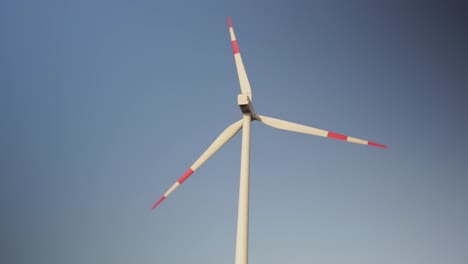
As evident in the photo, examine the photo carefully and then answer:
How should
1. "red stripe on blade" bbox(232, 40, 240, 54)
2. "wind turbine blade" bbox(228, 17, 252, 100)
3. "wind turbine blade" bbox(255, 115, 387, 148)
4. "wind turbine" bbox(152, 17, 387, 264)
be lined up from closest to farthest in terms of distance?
"wind turbine" bbox(152, 17, 387, 264), "wind turbine blade" bbox(255, 115, 387, 148), "wind turbine blade" bbox(228, 17, 252, 100), "red stripe on blade" bbox(232, 40, 240, 54)

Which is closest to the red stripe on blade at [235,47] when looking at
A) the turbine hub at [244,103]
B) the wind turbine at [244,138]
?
the wind turbine at [244,138]

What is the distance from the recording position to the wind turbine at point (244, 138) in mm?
16038

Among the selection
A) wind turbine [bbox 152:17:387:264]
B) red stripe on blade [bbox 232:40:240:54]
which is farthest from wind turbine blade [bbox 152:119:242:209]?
red stripe on blade [bbox 232:40:240:54]

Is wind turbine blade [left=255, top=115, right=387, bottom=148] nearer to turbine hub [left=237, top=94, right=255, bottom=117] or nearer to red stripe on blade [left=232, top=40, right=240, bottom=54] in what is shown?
turbine hub [left=237, top=94, right=255, bottom=117]

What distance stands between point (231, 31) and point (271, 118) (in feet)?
14.4

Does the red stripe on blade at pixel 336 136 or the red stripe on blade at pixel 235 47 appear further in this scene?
the red stripe on blade at pixel 235 47

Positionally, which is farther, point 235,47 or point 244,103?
point 235,47

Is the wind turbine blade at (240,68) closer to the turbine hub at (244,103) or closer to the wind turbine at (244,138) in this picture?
the wind turbine at (244,138)

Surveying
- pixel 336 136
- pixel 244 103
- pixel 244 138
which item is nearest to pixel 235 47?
pixel 244 103

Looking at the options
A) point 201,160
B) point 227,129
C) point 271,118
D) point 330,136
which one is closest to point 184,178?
point 201,160

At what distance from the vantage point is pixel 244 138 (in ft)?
58.0

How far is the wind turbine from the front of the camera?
52.6 feet

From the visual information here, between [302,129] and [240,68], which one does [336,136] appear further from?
[240,68]

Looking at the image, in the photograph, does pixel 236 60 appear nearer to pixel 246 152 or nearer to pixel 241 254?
pixel 246 152
